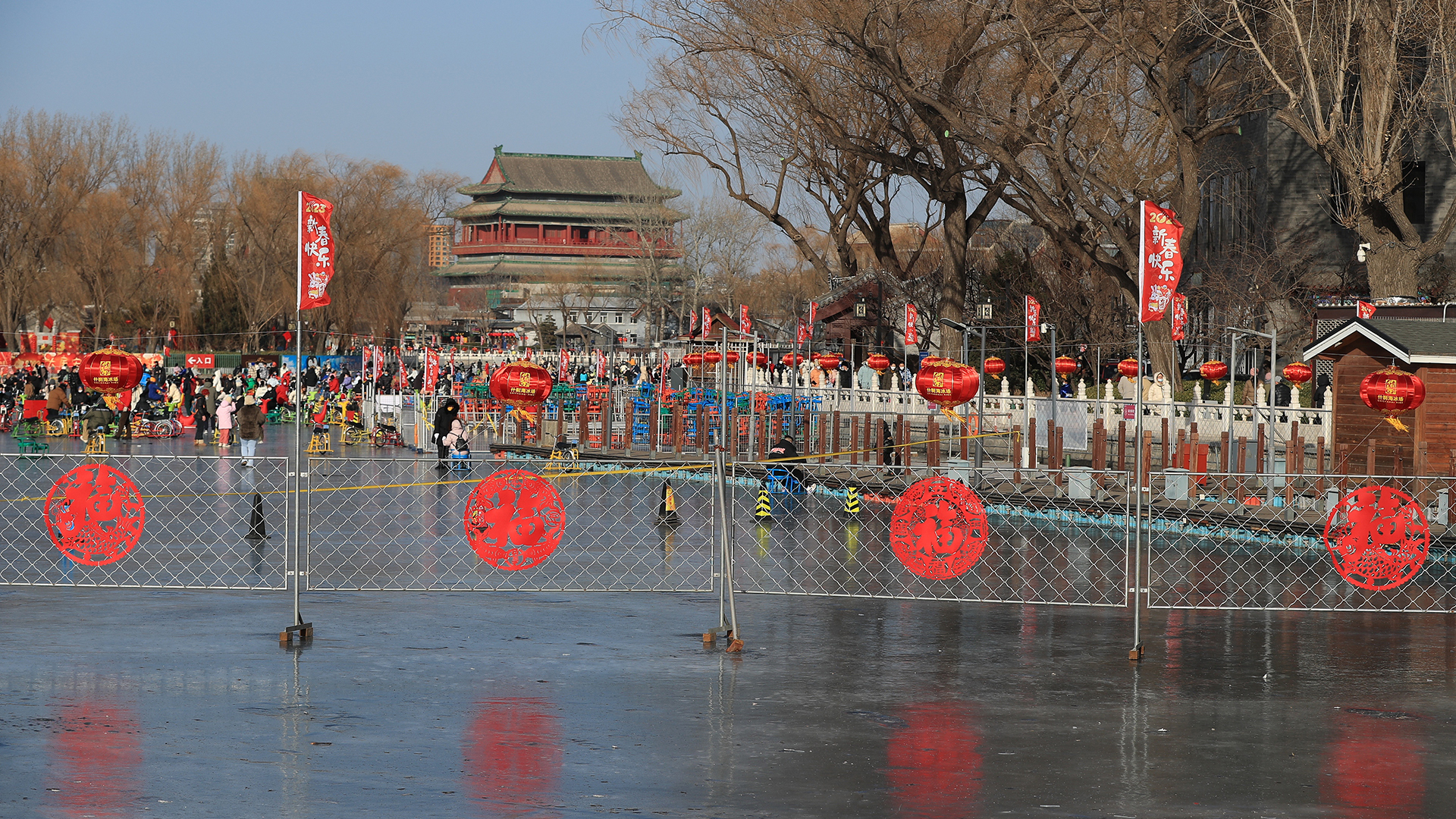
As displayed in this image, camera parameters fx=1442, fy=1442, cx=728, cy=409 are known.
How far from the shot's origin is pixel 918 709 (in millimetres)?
8133

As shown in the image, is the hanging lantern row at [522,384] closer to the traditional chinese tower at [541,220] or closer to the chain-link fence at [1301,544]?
the chain-link fence at [1301,544]

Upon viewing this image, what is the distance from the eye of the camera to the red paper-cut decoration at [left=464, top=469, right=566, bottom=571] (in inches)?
420

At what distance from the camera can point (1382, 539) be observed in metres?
11.4

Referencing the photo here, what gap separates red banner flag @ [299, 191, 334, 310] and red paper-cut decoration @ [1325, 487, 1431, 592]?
7.90 meters

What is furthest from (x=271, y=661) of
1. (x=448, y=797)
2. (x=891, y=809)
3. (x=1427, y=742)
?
(x=1427, y=742)

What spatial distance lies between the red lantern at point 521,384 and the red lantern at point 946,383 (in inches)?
207

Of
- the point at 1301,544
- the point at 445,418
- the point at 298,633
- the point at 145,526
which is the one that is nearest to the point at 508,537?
the point at 298,633

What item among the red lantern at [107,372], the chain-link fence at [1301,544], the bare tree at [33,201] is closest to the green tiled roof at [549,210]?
the bare tree at [33,201]

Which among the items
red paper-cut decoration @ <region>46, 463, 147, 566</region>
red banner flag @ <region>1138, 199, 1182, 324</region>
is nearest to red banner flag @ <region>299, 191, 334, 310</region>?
red paper-cut decoration @ <region>46, 463, 147, 566</region>

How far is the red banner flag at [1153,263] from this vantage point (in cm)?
1010

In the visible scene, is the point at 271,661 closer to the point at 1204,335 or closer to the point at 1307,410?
the point at 1307,410

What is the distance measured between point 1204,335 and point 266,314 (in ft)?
132

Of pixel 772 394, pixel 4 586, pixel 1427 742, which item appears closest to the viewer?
pixel 1427 742

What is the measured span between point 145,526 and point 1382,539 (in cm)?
1316
